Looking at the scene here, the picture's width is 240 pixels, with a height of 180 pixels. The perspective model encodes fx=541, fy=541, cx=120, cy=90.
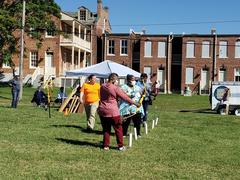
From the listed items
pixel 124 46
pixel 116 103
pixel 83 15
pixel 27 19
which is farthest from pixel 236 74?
pixel 116 103

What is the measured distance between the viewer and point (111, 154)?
1131 centimetres

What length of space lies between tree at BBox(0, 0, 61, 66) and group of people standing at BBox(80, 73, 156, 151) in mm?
24541

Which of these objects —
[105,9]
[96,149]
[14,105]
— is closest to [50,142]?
[96,149]

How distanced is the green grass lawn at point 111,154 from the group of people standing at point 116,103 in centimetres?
45

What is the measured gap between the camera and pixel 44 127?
16.3 meters

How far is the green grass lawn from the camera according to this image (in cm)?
936

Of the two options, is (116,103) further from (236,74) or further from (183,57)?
(236,74)

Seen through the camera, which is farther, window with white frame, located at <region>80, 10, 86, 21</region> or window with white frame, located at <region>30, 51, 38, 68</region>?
window with white frame, located at <region>80, 10, 86, 21</region>

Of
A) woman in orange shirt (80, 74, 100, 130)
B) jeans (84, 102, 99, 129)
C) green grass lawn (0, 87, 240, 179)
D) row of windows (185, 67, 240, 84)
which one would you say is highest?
row of windows (185, 67, 240, 84)

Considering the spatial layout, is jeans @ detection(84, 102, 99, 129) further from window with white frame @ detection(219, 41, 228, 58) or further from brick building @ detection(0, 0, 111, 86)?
window with white frame @ detection(219, 41, 228, 58)

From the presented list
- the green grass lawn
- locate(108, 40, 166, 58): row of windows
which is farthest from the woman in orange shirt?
locate(108, 40, 166, 58): row of windows

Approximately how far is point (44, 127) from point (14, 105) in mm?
11056

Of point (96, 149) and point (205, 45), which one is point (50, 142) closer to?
point (96, 149)

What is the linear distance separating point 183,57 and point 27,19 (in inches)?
1112
